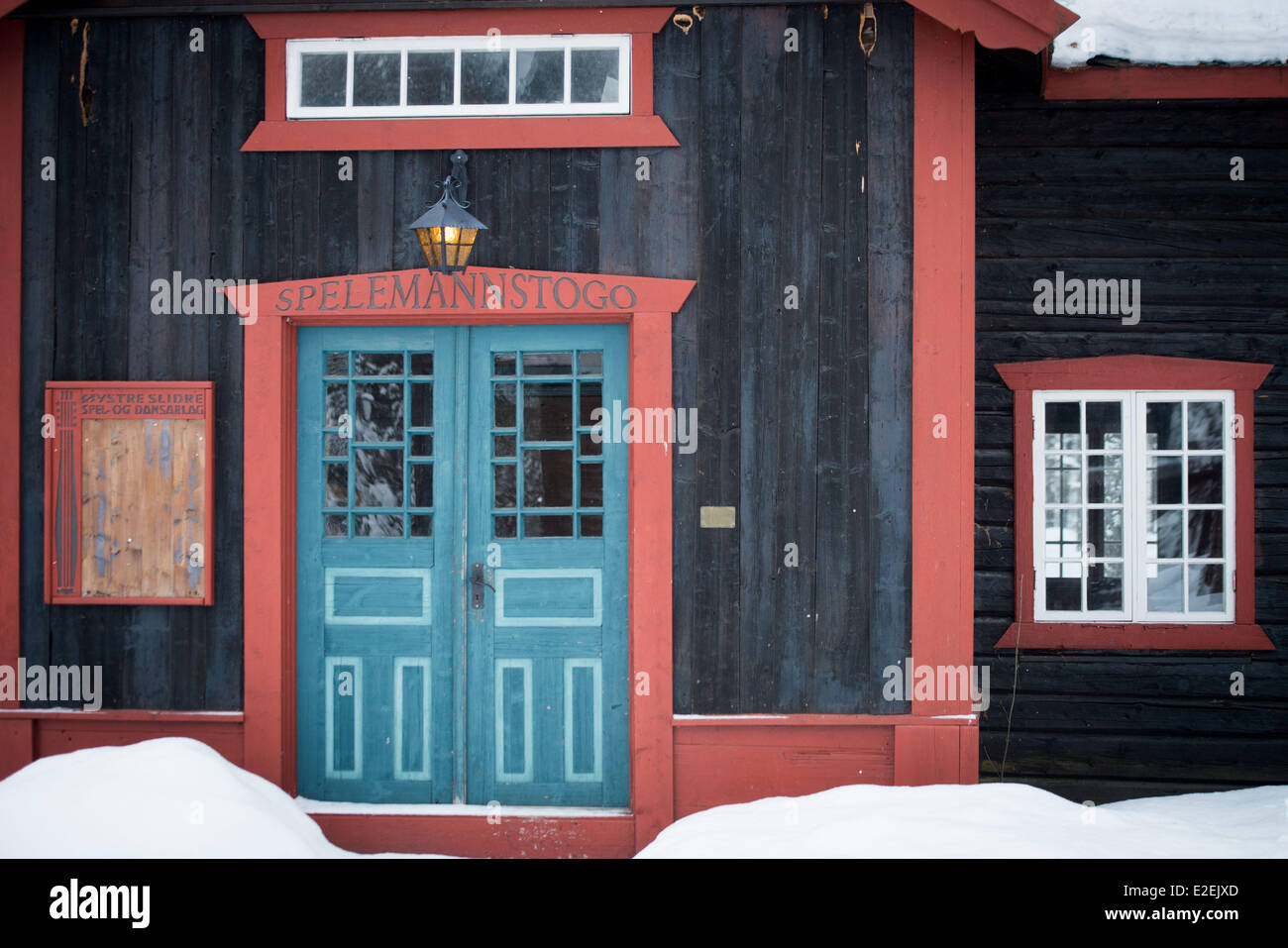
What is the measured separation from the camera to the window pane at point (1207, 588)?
17.5ft

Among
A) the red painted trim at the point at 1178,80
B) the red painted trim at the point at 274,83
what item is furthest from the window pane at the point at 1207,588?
the red painted trim at the point at 274,83

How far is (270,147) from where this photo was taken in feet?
16.2

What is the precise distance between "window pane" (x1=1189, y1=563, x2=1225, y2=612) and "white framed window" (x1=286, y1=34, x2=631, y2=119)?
417 centimetres

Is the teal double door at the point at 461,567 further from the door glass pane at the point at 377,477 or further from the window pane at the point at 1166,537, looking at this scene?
the window pane at the point at 1166,537

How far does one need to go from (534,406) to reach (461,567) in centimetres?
95

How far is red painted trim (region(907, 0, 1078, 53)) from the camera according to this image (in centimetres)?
446

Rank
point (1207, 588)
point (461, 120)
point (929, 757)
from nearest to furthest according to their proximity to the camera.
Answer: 1. point (929, 757)
2. point (461, 120)
3. point (1207, 588)

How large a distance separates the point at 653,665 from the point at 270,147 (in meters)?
3.39

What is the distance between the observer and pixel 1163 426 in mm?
5445

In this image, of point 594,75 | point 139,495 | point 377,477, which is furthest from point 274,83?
point 139,495

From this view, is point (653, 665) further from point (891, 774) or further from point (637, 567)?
point (891, 774)

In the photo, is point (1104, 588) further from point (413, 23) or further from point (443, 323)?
point (413, 23)

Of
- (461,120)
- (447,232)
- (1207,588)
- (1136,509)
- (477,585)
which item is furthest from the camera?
(1207,588)

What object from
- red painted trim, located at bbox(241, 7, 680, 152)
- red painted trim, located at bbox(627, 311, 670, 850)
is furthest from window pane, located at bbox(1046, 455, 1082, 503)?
red painted trim, located at bbox(241, 7, 680, 152)
